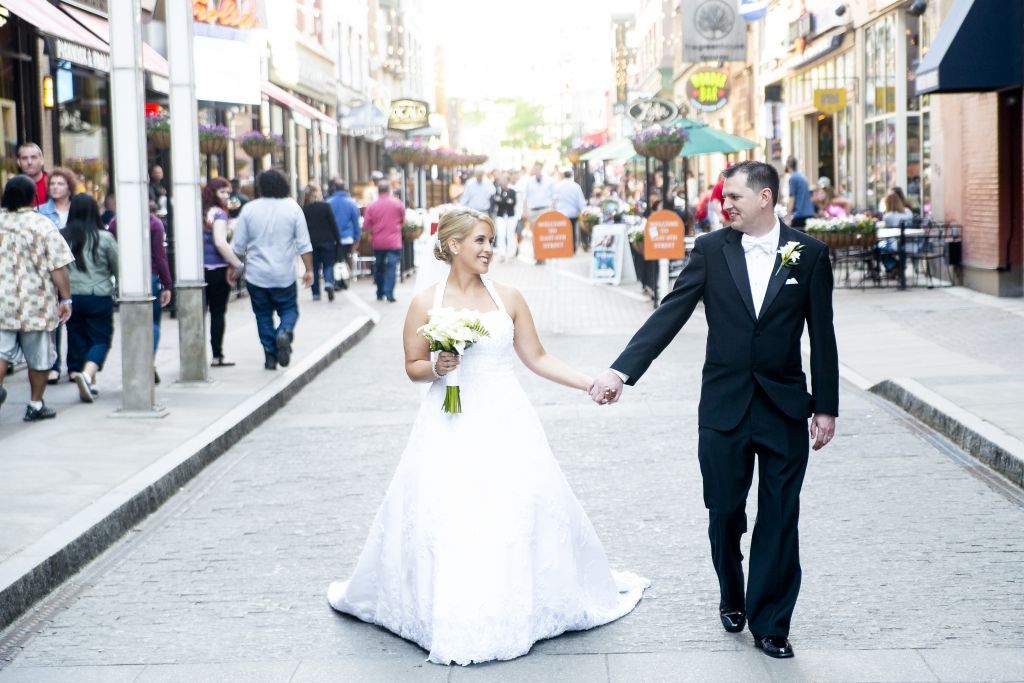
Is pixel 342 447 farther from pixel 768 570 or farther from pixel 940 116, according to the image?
pixel 940 116

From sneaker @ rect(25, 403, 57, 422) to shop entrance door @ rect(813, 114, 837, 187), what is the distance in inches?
950

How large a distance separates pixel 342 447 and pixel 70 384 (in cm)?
393

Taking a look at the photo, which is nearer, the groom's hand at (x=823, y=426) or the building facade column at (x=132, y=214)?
the groom's hand at (x=823, y=426)

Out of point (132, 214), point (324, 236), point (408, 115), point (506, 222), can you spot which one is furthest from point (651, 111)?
point (408, 115)

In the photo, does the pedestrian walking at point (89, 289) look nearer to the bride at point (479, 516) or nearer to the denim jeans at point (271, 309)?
the denim jeans at point (271, 309)

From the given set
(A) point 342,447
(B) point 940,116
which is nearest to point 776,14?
(B) point 940,116

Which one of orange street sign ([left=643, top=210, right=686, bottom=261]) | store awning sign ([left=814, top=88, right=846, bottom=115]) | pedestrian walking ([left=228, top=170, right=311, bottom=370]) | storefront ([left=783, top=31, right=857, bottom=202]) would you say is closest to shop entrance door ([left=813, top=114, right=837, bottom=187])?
storefront ([left=783, top=31, right=857, bottom=202])

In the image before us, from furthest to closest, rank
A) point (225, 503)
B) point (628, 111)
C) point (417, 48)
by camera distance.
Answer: point (417, 48) < point (628, 111) < point (225, 503)

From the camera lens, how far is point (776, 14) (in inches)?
1495

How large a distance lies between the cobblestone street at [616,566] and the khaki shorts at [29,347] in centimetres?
162

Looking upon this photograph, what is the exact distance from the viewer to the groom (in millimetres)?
5430

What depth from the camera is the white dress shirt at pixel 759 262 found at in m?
5.46

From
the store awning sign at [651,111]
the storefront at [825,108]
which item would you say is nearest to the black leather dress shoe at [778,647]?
the store awning sign at [651,111]

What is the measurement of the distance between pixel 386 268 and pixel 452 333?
1801cm
